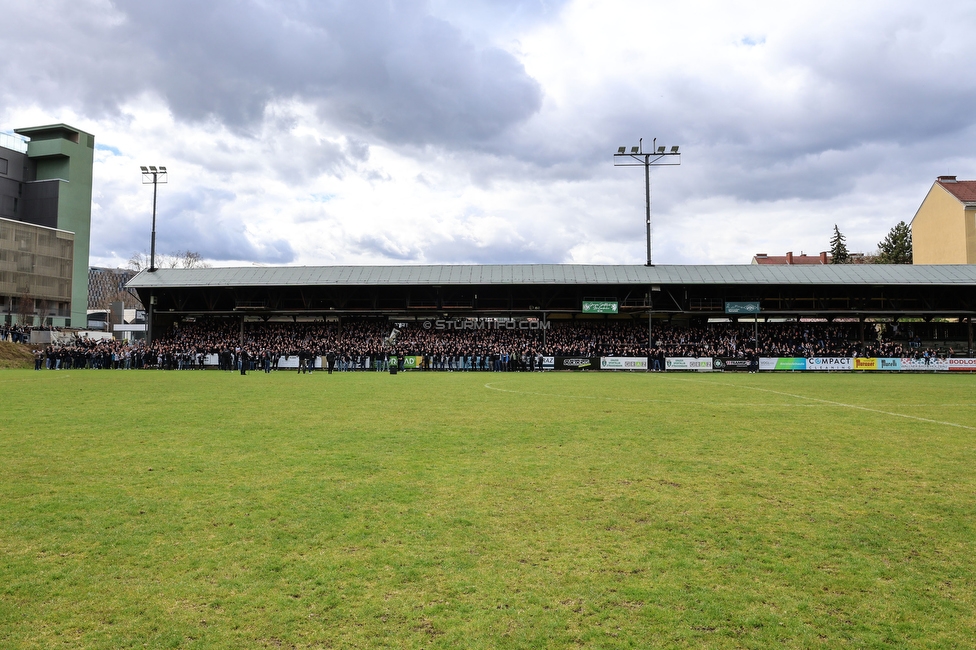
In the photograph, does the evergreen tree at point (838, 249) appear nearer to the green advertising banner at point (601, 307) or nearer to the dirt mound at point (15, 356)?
the green advertising banner at point (601, 307)

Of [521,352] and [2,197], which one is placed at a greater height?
[2,197]

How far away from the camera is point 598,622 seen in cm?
390

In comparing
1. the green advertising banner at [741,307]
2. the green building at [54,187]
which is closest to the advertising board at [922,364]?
the green advertising banner at [741,307]

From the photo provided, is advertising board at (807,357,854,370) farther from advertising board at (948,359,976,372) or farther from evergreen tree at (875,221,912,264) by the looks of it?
evergreen tree at (875,221,912,264)

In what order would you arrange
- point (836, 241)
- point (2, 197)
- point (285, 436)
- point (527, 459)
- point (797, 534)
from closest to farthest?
point (797, 534) → point (527, 459) → point (285, 436) → point (2, 197) → point (836, 241)

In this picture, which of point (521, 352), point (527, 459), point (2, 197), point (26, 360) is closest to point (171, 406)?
point (527, 459)

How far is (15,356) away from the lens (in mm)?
43594

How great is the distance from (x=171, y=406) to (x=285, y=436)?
21.3 ft

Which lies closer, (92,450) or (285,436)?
(92,450)

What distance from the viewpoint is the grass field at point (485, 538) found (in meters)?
3.85

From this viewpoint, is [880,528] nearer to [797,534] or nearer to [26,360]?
[797,534]

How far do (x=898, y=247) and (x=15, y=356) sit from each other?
9072cm

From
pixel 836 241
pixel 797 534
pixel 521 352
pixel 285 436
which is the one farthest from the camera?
pixel 836 241

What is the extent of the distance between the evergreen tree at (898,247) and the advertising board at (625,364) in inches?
2058
